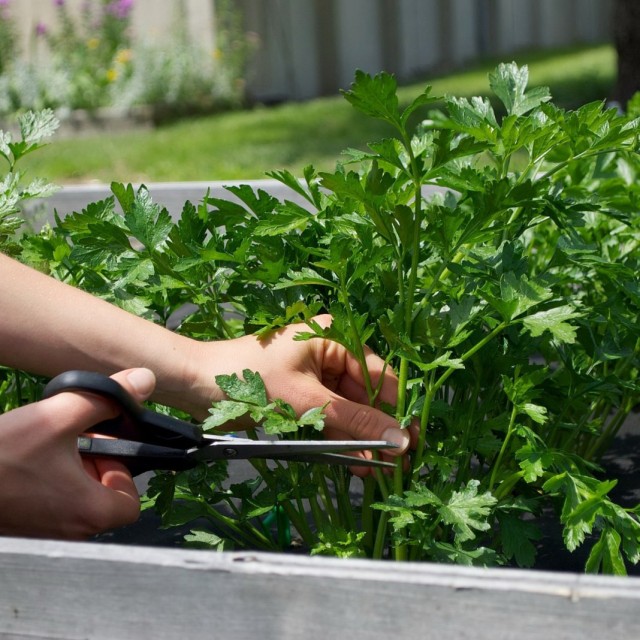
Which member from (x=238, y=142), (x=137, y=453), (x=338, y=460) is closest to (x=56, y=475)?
(x=137, y=453)

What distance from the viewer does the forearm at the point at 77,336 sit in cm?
144

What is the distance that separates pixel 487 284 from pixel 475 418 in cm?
21

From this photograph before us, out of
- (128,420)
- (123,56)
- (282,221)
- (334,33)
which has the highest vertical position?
(334,33)

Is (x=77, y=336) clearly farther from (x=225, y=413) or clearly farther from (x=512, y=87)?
(x=512, y=87)

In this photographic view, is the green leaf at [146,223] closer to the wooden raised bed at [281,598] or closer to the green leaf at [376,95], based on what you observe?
the green leaf at [376,95]

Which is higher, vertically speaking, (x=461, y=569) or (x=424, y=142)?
(x=424, y=142)

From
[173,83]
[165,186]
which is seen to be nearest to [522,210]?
[165,186]

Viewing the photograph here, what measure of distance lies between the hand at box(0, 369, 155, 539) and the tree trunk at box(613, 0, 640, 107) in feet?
17.2

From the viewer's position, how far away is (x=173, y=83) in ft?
30.6

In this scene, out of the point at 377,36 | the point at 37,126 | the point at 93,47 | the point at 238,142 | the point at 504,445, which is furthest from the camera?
the point at 377,36

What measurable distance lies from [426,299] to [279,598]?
47 cm

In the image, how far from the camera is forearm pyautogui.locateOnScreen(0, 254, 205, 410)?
144 centimetres

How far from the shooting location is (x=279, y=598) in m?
0.97

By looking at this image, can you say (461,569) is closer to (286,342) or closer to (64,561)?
(64,561)
